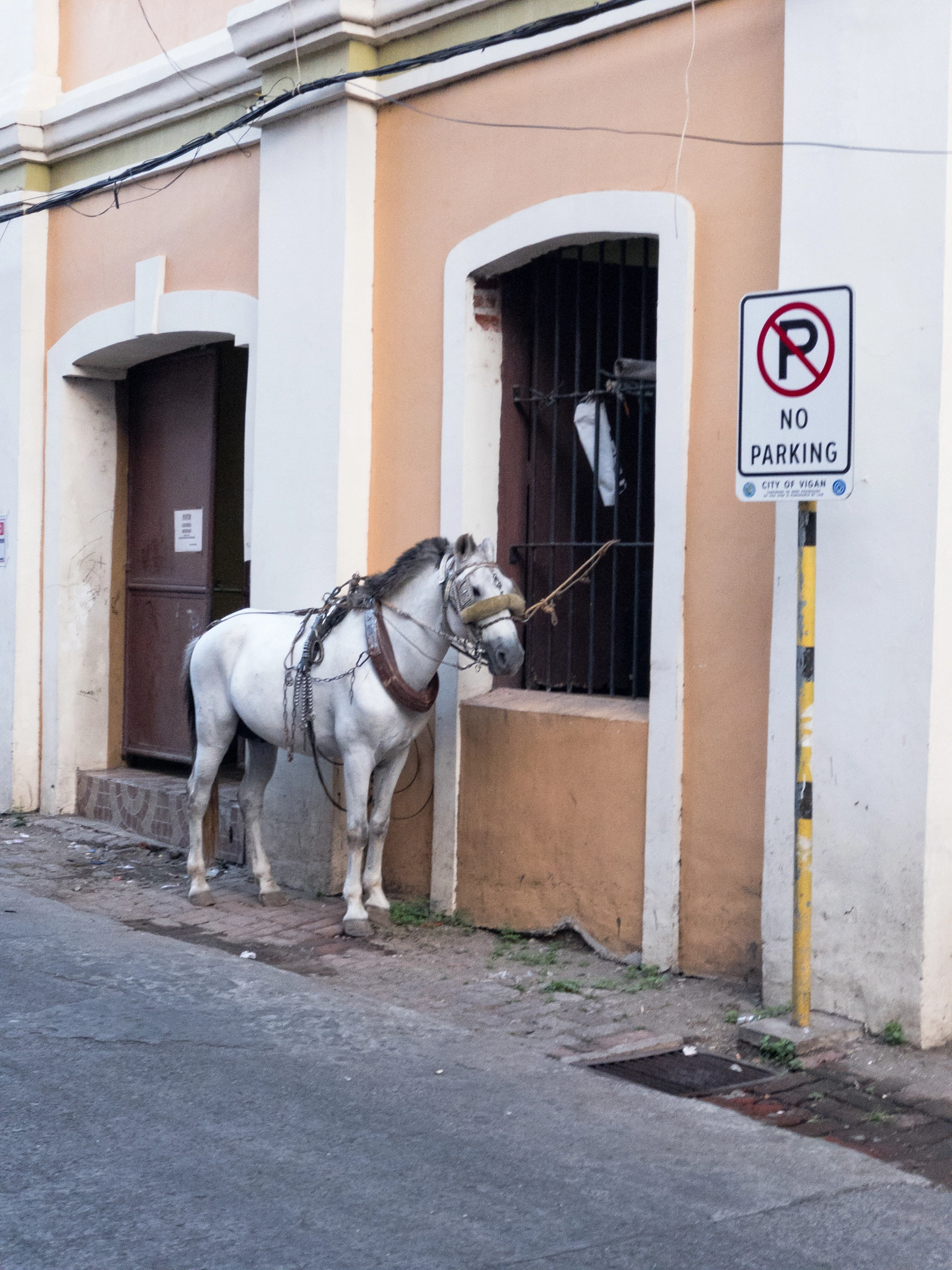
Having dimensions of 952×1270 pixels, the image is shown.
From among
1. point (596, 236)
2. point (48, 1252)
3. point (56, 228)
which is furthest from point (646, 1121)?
point (56, 228)

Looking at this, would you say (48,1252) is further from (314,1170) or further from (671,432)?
(671,432)

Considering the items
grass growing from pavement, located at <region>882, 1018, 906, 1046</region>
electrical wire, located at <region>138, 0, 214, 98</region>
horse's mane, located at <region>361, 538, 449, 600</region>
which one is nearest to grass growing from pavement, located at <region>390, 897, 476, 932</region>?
horse's mane, located at <region>361, 538, 449, 600</region>

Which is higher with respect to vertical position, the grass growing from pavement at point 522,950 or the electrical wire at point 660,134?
the electrical wire at point 660,134

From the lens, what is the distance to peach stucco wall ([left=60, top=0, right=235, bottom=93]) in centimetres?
936

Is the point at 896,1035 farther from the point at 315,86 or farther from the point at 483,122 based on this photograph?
the point at 315,86

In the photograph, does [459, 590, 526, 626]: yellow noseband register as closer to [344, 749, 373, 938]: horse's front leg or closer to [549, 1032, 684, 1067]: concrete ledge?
[344, 749, 373, 938]: horse's front leg

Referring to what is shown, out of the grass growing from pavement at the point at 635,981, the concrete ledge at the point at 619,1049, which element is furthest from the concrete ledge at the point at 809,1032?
the grass growing from pavement at the point at 635,981

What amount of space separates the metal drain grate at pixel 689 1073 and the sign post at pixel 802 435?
37cm

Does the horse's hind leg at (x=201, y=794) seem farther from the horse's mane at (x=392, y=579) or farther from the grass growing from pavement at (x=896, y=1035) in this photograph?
the grass growing from pavement at (x=896, y=1035)

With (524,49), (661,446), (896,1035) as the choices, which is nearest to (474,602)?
(661,446)

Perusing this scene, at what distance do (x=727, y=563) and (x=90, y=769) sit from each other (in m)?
6.07

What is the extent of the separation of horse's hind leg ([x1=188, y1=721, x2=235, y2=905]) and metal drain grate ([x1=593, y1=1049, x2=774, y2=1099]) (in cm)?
321

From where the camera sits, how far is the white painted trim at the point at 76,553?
10.5 meters

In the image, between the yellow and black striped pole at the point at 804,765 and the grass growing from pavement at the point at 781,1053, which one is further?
the yellow and black striped pole at the point at 804,765
